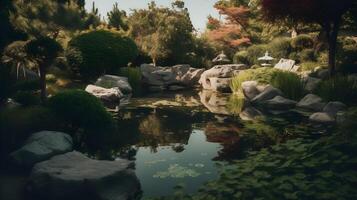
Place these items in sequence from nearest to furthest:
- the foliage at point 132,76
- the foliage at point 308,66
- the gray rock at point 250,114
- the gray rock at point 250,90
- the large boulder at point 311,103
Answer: the gray rock at point 250,114 < the large boulder at point 311,103 < the gray rock at point 250,90 < the foliage at point 308,66 < the foliage at point 132,76

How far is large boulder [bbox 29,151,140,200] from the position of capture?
5598 mm

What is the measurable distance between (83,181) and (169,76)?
19.2 metres

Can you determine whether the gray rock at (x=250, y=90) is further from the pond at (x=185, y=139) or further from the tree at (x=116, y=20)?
the tree at (x=116, y=20)

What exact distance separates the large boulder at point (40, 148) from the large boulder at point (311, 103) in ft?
28.6

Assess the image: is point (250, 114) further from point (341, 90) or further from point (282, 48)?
point (282, 48)

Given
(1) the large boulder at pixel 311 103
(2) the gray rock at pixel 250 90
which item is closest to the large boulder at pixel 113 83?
(2) the gray rock at pixel 250 90

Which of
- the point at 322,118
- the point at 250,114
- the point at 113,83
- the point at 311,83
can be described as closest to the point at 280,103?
the point at 250,114

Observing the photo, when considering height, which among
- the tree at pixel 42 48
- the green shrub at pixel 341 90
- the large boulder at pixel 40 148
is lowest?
the large boulder at pixel 40 148

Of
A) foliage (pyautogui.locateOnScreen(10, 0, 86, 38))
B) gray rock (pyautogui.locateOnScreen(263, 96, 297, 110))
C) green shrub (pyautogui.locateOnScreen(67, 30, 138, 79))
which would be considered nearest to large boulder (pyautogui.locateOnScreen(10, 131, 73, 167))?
gray rock (pyautogui.locateOnScreen(263, 96, 297, 110))

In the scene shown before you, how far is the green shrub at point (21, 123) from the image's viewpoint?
768 centimetres

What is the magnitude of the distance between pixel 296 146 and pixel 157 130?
420 centimetres

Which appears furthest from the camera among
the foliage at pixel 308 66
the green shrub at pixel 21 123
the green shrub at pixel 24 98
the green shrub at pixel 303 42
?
the green shrub at pixel 303 42

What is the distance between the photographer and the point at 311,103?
512 inches

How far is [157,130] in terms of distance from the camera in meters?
10.6
